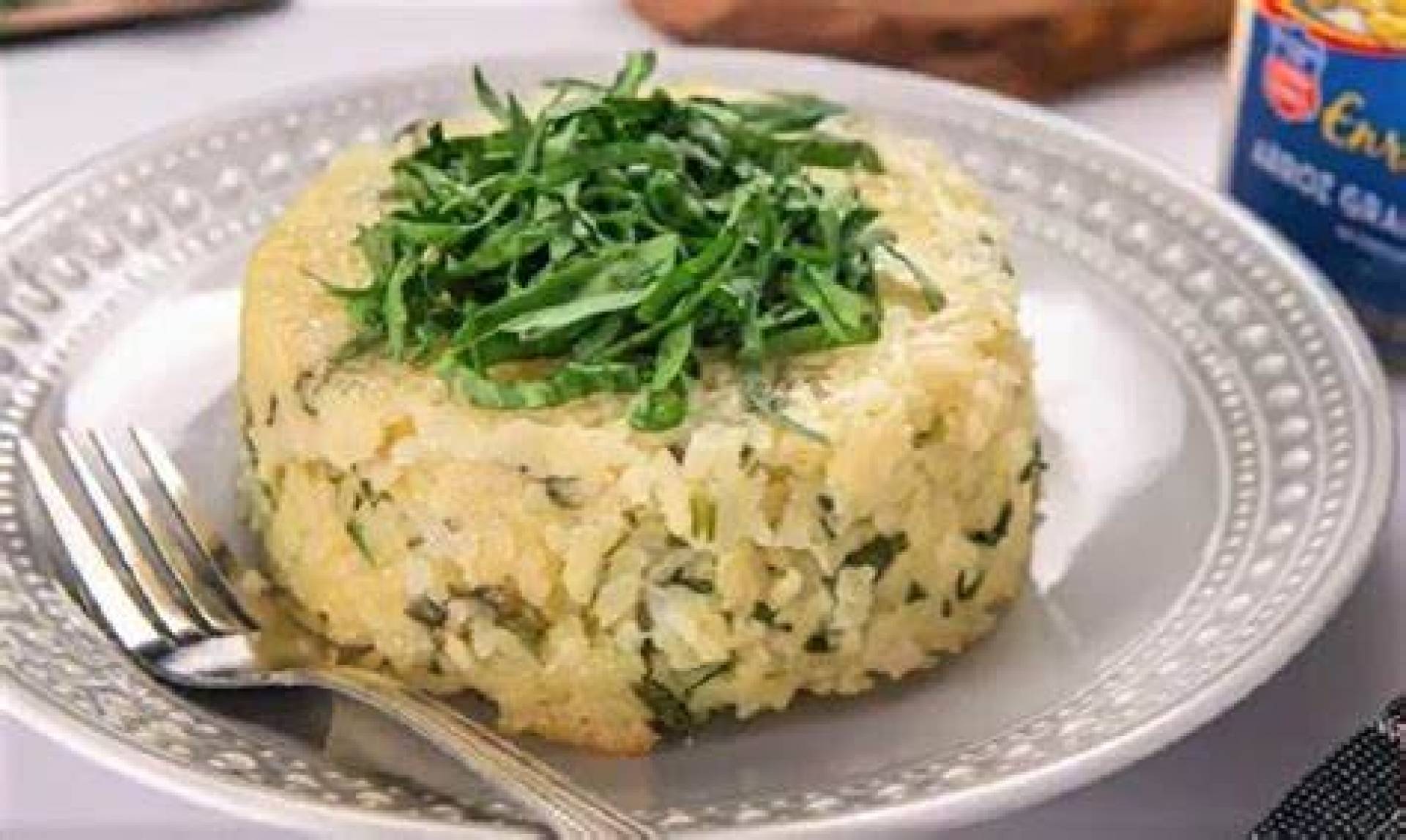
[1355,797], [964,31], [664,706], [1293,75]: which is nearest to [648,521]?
[664,706]

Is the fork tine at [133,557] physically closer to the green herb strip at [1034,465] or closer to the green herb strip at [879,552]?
the green herb strip at [879,552]

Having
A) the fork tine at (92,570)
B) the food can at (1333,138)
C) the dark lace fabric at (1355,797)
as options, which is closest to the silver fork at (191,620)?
the fork tine at (92,570)

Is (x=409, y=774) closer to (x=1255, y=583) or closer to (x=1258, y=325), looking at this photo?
(x=1255, y=583)

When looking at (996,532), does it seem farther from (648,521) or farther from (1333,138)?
(1333,138)

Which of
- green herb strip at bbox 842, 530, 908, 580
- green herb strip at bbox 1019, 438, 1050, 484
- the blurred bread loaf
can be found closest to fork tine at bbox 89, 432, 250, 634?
green herb strip at bbox 842, 530, 908, 580

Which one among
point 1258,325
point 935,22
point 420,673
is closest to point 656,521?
point 420,673
